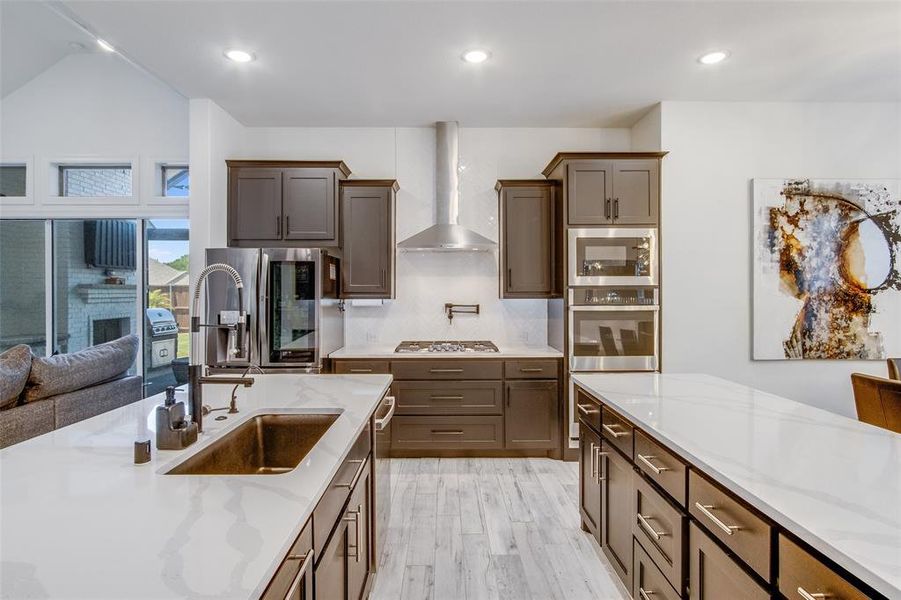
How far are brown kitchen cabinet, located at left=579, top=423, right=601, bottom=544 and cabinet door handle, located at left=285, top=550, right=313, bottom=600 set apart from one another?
152 cm

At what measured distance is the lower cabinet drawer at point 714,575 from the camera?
1.12 m

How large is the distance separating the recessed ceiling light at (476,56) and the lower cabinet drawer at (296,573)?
9.24ft

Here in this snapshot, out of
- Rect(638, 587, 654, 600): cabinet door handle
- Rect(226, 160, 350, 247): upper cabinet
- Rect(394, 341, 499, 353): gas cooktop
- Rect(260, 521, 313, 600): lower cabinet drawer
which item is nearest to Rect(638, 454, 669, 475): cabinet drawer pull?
Rect(638, 587, 654, 600): cabinet door handle

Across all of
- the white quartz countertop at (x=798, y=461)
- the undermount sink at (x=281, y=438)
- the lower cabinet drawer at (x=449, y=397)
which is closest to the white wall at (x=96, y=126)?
the lower cabinet drawer at (x=449, y=397)

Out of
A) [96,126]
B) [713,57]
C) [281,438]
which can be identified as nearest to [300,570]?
[281,438]

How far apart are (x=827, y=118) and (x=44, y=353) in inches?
288

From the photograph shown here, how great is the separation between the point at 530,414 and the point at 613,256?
1.43m

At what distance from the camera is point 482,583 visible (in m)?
2.16

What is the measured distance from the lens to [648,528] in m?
1.64

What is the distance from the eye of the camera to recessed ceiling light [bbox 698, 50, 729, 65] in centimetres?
294

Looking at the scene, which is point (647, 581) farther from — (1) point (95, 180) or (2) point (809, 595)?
(1) point (95, 180)

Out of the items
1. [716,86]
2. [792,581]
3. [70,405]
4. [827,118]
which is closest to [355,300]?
[70,405]

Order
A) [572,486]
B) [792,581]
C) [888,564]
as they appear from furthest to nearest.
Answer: [572,486] → [792,581] → [888,564]

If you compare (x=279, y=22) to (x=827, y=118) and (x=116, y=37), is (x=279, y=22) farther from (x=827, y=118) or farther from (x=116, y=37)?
(x=827, y=118)
